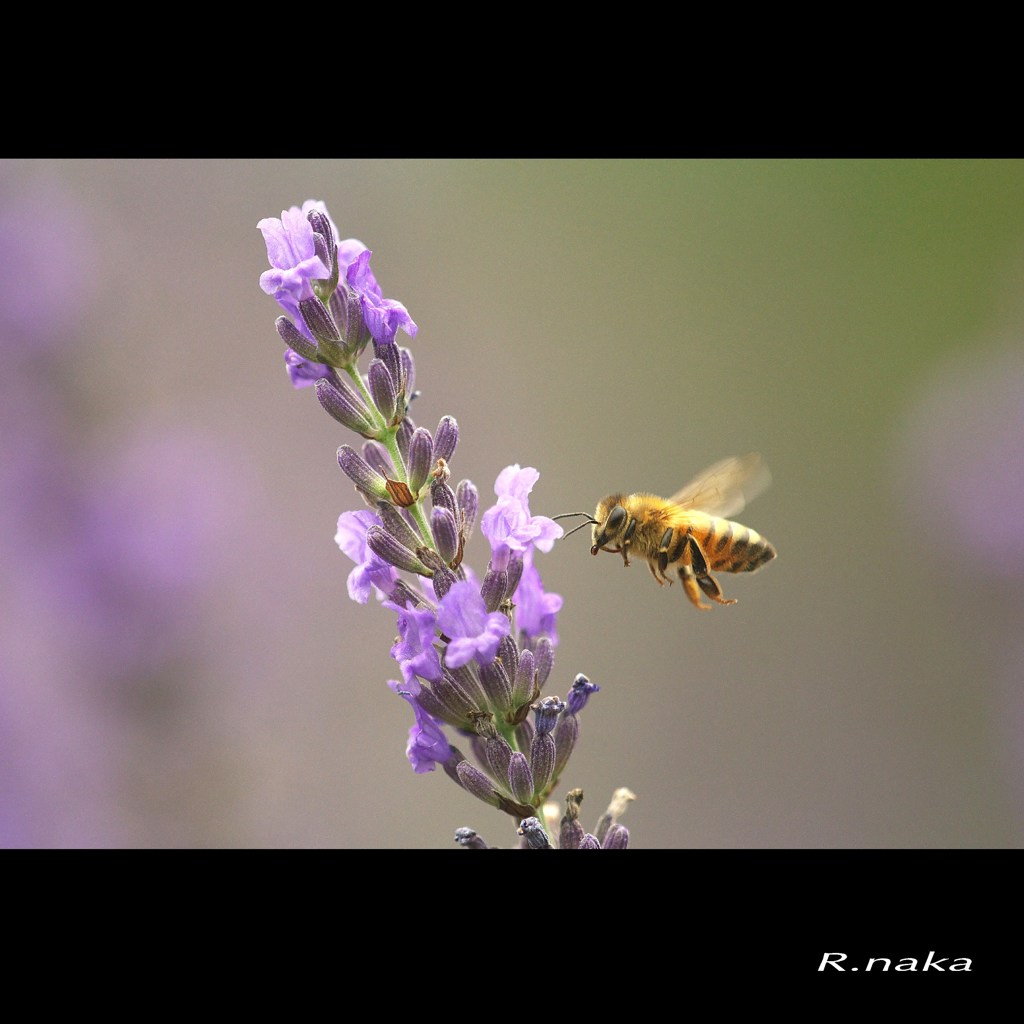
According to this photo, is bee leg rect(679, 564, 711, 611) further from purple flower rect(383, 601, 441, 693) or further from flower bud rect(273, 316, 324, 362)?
flower bud rect(273, 316, 324, 362)

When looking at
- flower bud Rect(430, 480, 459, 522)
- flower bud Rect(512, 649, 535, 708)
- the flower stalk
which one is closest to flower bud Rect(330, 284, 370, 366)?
the flower stalk

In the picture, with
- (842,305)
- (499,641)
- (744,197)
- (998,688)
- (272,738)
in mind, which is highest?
(744,197)

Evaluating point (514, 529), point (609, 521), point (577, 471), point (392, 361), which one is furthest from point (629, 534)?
point (577, 471)

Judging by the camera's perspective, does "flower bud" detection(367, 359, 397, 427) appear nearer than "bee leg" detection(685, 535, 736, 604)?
Yes

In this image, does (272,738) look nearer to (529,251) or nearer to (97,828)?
(97,828)

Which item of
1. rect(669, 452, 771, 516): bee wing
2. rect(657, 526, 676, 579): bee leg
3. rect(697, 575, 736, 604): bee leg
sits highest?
rect(669, 452, 771, 516): bee wing

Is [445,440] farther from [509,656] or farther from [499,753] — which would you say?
[499,753]

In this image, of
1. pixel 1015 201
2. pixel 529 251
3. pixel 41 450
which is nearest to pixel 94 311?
pixel 41 450
